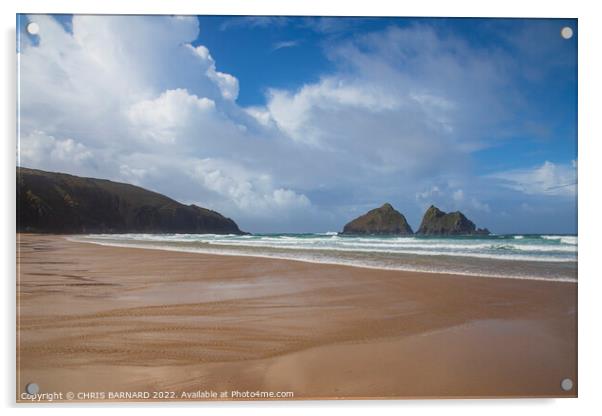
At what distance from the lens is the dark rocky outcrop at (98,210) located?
2363mm

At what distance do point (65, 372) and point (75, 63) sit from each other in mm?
2119

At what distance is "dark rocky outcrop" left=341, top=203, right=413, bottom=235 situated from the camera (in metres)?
2.63

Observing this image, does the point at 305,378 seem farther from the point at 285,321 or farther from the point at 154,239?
the point at 154,239

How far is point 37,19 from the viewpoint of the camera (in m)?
2.32

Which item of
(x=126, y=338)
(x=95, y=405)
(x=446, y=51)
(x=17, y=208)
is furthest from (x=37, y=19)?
(x=446, y=51)

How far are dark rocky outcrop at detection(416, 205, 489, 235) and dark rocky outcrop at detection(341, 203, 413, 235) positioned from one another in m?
0.14

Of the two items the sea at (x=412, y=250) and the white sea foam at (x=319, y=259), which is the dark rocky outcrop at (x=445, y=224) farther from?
the white sea foam at (x=319, y=259)

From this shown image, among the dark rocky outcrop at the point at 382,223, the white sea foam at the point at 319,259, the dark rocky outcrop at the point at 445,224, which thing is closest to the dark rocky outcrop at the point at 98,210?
the white sea foam at the point at 319,259

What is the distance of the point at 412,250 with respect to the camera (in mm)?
3732

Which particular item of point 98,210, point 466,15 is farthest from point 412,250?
point 98,210

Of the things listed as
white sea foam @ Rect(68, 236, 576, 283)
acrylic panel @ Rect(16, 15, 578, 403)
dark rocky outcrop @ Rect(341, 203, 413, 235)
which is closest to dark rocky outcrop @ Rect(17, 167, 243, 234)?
acrylic panel @ Rect(16, 15, 578, 403)

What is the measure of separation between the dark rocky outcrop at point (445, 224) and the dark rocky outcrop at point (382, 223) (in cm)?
14

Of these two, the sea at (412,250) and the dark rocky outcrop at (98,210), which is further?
the sea at (412,250)

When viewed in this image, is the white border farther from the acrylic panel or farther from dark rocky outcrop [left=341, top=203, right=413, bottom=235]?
dark rocky outcrop [left=341, top=203, right=413, bottom=235]
